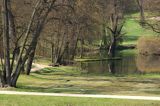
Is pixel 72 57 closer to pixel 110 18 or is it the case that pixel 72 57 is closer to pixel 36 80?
pixel 110 18

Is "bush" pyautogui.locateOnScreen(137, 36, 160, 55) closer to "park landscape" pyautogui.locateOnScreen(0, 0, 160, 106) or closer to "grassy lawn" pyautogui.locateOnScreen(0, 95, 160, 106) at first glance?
"park landscape" pyautogui.locateOnScreen(0, 0, 160, 106)

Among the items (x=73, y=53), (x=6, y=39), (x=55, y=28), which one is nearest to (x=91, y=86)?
(x=6, y=39)

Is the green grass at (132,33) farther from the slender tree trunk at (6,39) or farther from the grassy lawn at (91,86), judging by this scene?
the slender tree trunk at (6,39)

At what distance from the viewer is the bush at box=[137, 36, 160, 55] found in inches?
2500

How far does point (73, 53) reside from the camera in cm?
5491

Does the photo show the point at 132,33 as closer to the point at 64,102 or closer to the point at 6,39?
the point at 6,39

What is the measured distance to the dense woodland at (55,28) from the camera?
25.3 m

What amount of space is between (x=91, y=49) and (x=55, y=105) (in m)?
53.0

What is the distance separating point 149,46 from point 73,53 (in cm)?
1562

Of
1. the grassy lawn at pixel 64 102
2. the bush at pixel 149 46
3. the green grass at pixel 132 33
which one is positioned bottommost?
the grassy lawn at pixel 64 102

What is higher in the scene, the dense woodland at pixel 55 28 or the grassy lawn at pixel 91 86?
the dense woodland at pixel 55 28

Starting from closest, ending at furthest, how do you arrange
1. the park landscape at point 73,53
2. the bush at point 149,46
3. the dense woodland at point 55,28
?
the park landscape at point 73,53 → the dense woodland at point 55,28 → the bush at point 149,46

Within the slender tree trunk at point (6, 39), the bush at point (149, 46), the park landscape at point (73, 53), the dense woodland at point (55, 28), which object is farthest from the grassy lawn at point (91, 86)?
the bush at point (149, 46)

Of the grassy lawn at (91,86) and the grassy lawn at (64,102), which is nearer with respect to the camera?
the grassy lawn at (64,102)
